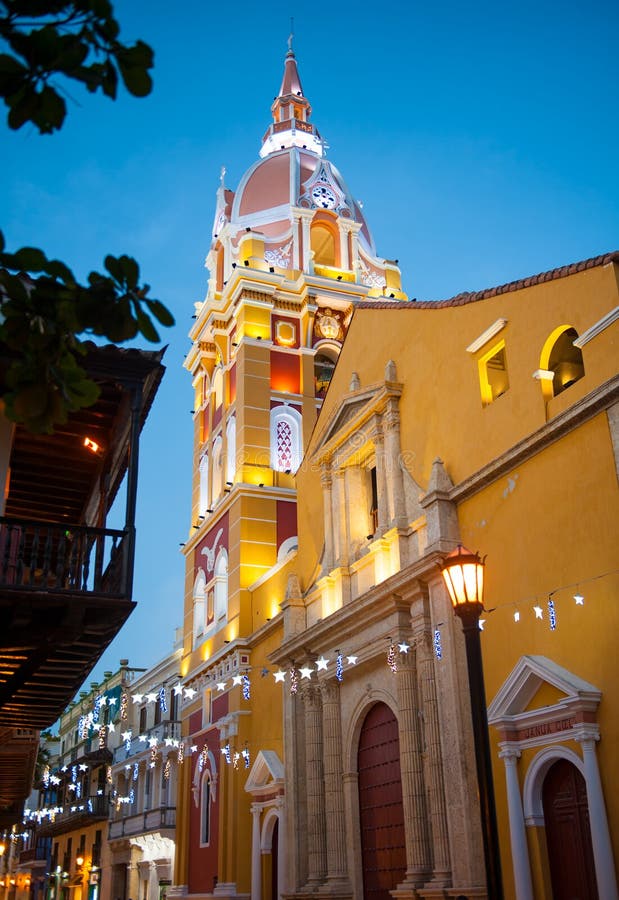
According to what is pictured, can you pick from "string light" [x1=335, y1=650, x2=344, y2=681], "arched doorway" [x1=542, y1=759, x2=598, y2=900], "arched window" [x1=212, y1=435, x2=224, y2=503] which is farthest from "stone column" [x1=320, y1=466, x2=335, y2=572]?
"arched doorway" [x1=542, y1=759, x2=598, y2=900]

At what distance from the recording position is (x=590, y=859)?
1155cm

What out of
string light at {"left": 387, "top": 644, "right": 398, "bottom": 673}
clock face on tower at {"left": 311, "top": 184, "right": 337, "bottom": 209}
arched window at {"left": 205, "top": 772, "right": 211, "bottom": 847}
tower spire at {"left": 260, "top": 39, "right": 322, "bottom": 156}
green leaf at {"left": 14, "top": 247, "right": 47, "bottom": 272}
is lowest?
arched window at {"left": 205, "top": 772, "right": 211, "bottom": 847}

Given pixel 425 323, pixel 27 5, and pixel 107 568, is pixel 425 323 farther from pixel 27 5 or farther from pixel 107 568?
pixel 27 5

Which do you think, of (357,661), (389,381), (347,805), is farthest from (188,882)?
(389,381)

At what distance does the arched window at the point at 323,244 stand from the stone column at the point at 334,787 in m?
18.4

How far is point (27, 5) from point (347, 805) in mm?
16904

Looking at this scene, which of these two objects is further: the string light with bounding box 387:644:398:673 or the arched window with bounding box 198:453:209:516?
the arched window with bounding box 198:453:209:516

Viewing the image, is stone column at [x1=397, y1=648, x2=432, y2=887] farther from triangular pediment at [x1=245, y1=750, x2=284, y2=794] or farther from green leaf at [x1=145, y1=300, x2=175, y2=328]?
green leaf at [x1=145, y1=300, x2=175, y2=328]

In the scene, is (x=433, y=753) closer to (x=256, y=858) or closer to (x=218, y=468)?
(x=256, y=858)

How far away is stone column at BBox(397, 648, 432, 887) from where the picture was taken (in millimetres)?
14695

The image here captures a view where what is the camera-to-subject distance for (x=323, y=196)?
1280 inches

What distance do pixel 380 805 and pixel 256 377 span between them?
570 inches

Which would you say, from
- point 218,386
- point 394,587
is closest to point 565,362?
point 394,587

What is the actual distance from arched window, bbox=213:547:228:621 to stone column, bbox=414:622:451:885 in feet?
38.2
